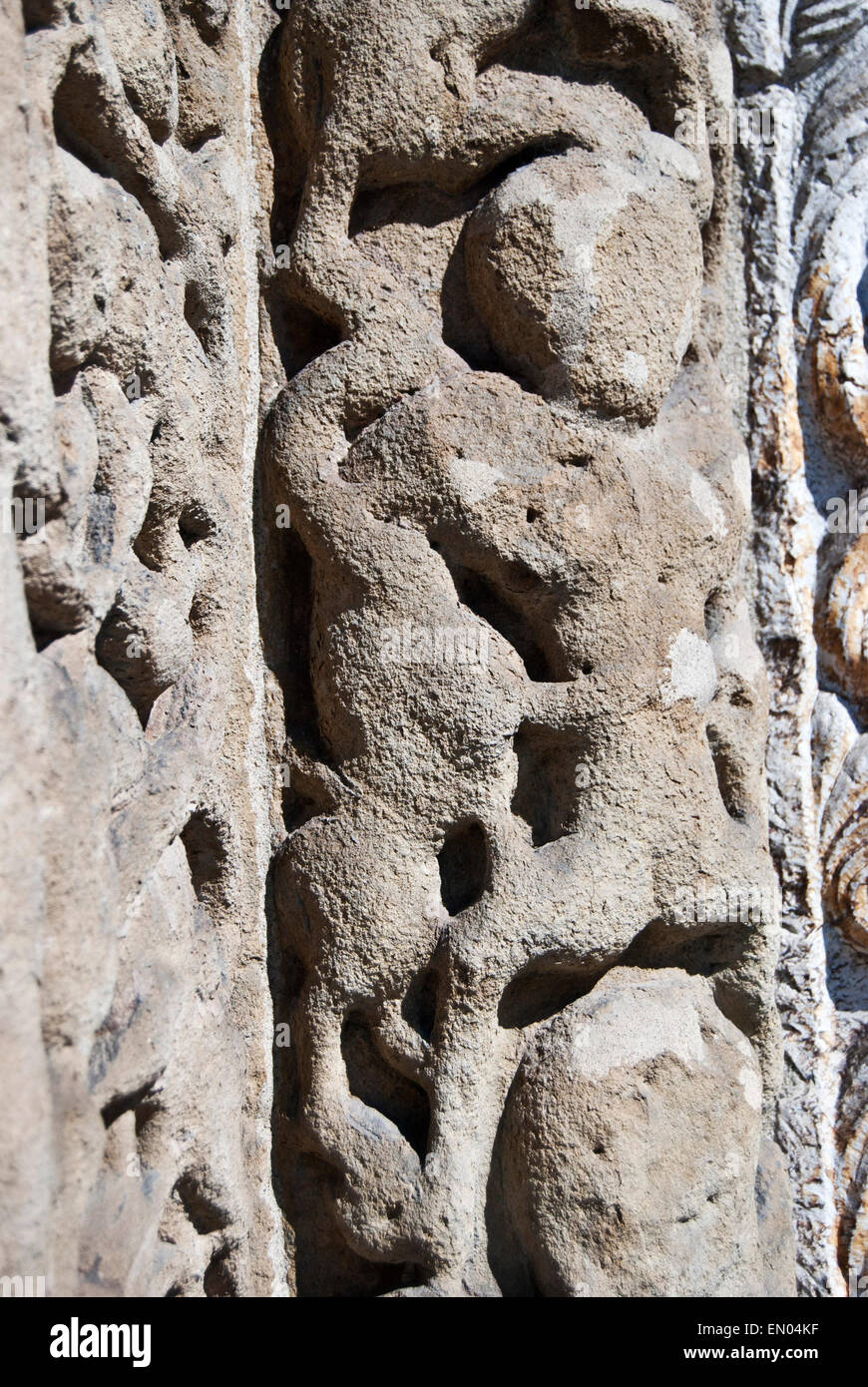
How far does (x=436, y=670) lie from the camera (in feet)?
3.30

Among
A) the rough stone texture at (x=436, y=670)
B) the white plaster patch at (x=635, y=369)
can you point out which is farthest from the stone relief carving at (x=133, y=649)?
the white plaster patch at (x=635, y=369)

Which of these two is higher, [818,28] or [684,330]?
[818,28]

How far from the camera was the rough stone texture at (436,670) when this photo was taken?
95cm

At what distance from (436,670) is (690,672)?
25 centimetres

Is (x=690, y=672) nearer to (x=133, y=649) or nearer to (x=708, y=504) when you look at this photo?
(x=708, y=504)

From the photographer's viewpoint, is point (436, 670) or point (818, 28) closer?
point (436, 670)

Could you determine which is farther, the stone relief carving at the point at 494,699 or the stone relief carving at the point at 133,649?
the stone relief carving at the point at 494,699

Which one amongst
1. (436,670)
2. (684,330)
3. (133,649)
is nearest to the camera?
(133,649)

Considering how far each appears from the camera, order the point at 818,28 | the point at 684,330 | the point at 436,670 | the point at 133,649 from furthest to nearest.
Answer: the point at 818,28 < the point at 684,330 < the point at 436,670 < the point at 133,649

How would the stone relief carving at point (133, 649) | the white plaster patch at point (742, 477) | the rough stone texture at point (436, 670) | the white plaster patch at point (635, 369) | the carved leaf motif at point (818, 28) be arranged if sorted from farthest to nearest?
the carved leaf motif at point (818, 28) → the white plaster patch at point (742, 477) → the white plaster patch at point (635, 369) → the rough stone texture at point (436, 670) → the stone relief carving at point (133, 649)

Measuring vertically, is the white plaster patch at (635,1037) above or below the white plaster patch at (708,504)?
below

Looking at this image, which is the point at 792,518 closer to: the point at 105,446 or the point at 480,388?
the point at 480,388

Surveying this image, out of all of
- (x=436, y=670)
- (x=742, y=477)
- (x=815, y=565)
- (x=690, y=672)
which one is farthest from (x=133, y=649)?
(x=815, y=565)

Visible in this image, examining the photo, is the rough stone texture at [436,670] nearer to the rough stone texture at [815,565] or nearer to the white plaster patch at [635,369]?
the white plaster patch at [635,369]
